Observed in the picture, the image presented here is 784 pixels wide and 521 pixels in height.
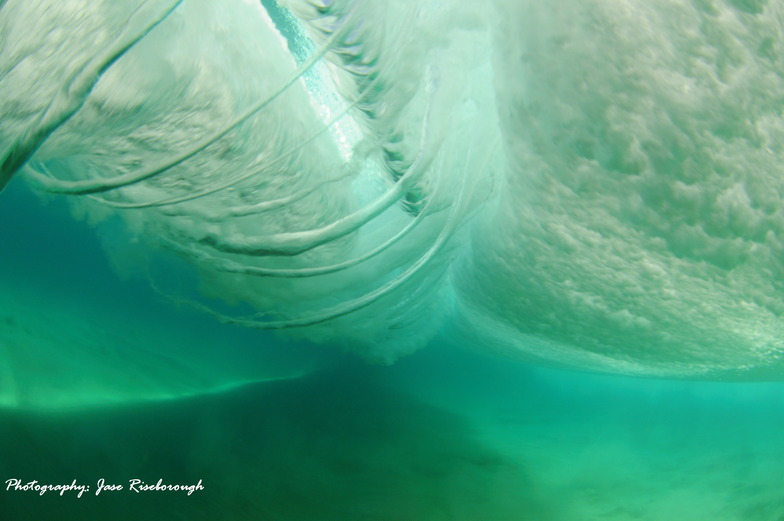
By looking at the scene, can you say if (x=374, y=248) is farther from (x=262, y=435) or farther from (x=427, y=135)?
(x=262, y=435)

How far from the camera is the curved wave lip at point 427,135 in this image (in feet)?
2.93

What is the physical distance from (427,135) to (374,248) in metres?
0.63

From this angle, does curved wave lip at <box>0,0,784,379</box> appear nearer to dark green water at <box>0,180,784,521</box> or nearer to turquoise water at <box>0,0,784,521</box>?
turquoise water at <box>0,0,784,521</box>

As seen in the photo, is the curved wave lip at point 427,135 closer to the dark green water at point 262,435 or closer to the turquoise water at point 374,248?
the turquoise water at point 374,248

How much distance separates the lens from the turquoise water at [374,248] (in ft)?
3.26

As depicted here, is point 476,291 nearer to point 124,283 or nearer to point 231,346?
point 231,346

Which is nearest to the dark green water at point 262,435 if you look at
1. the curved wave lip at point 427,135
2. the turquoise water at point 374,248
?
the turquoise water at point 374,248

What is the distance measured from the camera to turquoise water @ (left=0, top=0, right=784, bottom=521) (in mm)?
994

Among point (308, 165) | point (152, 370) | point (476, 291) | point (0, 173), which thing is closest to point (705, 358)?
point (476, 291)

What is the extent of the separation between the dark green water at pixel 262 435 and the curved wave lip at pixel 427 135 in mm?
933

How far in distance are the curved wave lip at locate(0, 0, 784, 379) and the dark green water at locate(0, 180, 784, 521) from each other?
3.06 feet

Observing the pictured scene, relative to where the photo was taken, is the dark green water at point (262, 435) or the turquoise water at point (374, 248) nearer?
the turquoise water at point (374, 248)

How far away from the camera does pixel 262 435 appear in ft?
9.00

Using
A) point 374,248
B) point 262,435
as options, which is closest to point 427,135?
point 374,248
